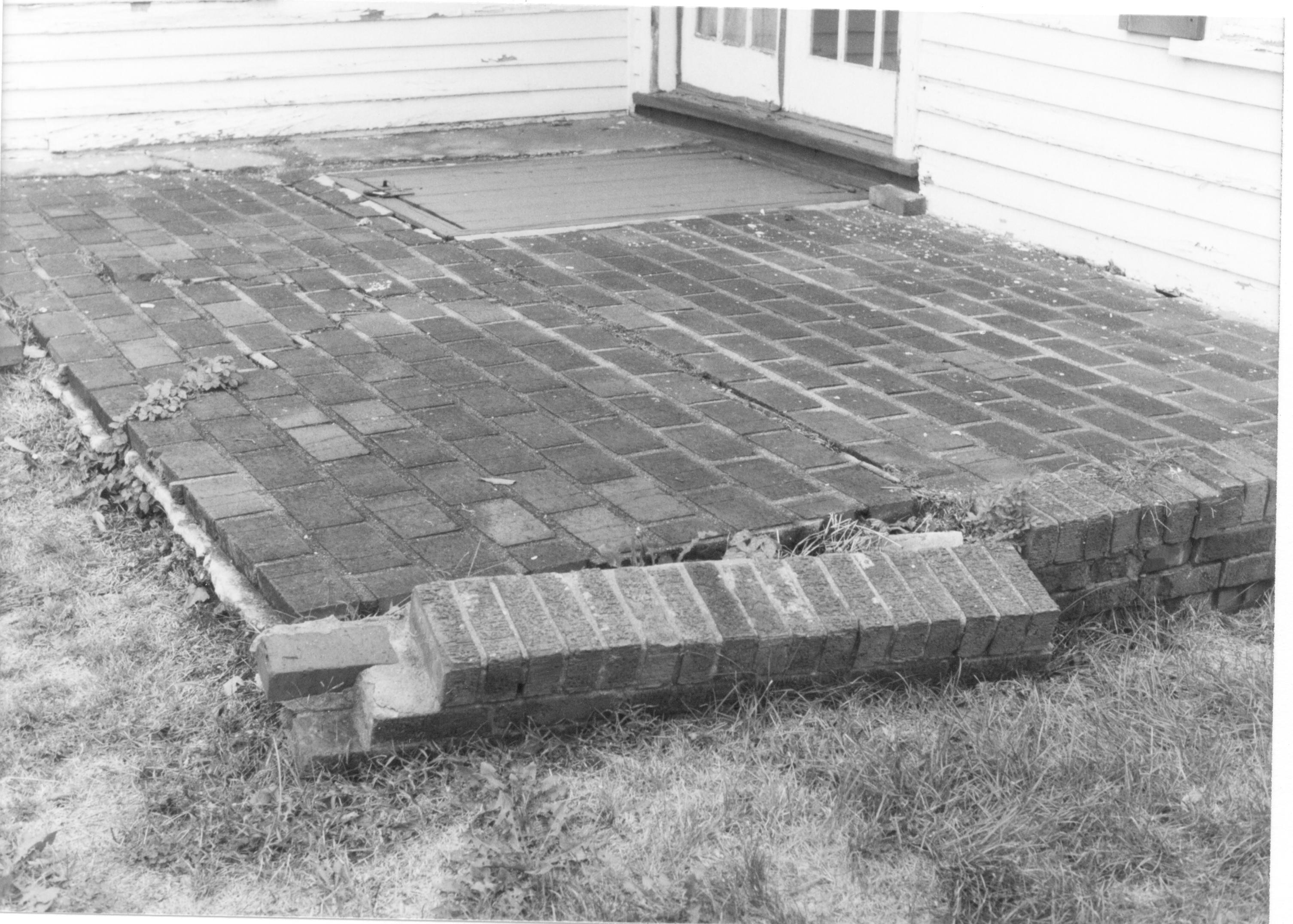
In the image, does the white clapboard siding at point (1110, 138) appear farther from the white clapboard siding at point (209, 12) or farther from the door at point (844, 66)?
the white clapboard siding at point (209, 12)

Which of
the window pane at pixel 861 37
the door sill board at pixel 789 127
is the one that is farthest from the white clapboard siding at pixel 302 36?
the window pane at pixel 861 37

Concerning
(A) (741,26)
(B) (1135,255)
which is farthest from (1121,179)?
(A) (741,26)

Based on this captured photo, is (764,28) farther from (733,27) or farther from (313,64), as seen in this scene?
(313,64)

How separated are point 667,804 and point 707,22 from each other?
6082 millimetres

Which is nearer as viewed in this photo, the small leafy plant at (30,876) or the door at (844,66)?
the small leafy plant at (30,876)

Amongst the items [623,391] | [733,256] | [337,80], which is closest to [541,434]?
[623,391]

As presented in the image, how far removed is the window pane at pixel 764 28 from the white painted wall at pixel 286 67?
3.25 feet

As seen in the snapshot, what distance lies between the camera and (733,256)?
18.0 ft

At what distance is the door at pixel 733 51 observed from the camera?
729 cm

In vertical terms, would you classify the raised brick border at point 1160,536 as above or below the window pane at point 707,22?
below

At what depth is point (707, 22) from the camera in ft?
25.5

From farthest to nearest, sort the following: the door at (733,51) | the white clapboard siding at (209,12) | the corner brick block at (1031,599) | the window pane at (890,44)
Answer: the door at (733,51) → the white clapboard siding at (209,12) → the window pane at (890,44) → the corner brick block at (1031,599)

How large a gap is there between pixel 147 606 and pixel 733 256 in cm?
302

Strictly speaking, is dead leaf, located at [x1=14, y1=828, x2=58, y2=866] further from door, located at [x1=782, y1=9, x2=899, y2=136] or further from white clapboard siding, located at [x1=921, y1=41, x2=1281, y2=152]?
door, located at [x1=782, y1=9, x2=899, y2=136]
